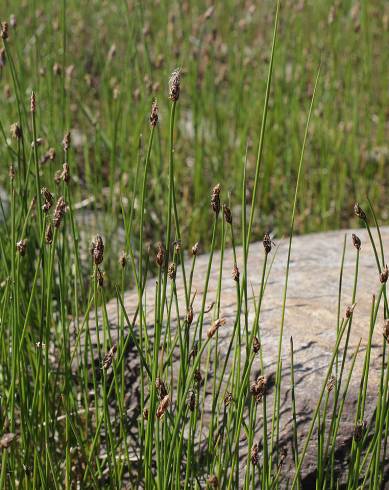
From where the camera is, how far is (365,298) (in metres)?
1.80

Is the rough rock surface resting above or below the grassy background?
below

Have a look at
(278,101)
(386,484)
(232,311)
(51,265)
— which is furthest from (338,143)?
(51,265)

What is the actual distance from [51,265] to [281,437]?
0.58m

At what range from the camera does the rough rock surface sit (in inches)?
61.6

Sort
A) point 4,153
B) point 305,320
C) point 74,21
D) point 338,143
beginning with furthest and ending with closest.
Answer: point 74,21, point 338,143, point 4,153, point 305,320

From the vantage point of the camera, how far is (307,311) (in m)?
1.76

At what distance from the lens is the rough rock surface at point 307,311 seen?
5.13 ft

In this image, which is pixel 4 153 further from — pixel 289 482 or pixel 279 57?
pixel 289 482

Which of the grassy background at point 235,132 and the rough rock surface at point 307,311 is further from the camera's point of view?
the grassy background at point 235,132

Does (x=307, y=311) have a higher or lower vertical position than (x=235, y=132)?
lower

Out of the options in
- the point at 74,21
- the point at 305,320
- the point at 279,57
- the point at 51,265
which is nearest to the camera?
the point at 51,265

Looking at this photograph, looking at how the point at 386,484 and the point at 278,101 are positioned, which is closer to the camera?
the point at 386,484

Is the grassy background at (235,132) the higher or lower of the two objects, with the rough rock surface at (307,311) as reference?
higher

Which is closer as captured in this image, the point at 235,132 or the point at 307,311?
the point at 307,311
